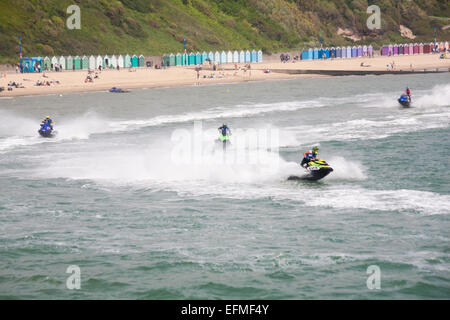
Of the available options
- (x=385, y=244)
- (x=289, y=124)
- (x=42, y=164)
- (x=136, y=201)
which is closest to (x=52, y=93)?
(x=289, y=124)

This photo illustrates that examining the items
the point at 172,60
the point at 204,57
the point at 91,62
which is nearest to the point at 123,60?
the point at 91,62

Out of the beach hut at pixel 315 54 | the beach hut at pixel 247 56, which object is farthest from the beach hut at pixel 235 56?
the beach hut at pixel 315 54

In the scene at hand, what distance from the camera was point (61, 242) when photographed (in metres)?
26.8

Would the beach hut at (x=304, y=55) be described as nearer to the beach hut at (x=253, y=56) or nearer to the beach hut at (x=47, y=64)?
the beach hut at (x=253, y=56)

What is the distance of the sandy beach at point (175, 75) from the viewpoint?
89.4 m

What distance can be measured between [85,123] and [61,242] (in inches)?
1464

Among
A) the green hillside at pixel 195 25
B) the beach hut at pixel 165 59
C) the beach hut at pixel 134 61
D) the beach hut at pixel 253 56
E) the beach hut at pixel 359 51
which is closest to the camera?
the green hillside at pixel 195 25

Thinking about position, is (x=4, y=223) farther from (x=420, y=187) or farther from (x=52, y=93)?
(x=52, y=93)

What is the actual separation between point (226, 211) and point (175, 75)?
246 feet

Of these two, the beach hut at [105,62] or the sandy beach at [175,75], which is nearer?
the sandy beach at [175,75]

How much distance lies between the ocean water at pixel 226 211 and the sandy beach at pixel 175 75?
2803 cm

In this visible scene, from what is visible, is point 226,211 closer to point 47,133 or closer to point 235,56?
point 47,133

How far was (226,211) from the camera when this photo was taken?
3056cm

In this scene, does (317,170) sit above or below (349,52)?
below
